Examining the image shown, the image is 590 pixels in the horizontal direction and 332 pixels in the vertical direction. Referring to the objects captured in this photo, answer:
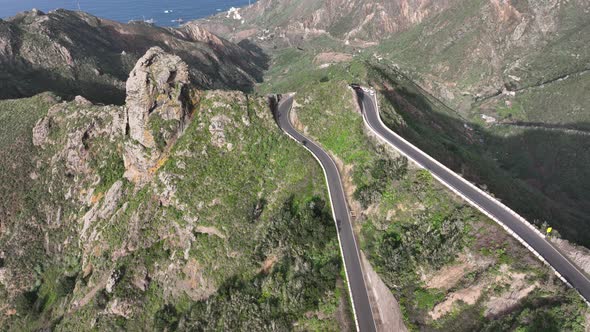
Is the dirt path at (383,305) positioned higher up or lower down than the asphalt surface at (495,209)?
lower down

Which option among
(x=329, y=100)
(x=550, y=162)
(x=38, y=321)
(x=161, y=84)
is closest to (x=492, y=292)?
(x=329, y=100)

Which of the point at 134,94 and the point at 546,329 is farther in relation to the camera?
the point at 134,94

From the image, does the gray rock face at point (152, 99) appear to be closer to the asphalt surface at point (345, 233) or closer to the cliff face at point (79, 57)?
the asphalt surface at point (345, 233)

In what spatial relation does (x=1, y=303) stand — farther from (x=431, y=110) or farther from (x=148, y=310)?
(x=431, y=110)

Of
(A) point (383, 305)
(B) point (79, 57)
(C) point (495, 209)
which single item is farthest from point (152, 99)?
(B) point (79, 57)

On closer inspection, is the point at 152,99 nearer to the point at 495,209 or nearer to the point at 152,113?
the point at 152,113

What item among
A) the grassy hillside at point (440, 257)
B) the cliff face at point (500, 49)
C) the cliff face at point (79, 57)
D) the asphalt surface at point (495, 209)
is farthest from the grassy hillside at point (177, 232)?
the cliff face at point (500, 49)
